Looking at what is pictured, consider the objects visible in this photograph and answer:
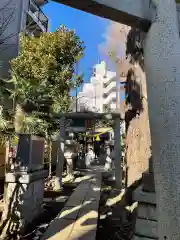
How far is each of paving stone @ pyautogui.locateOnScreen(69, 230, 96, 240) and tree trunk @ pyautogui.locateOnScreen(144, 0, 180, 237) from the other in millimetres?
2588

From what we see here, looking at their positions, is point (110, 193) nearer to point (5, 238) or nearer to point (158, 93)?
point (5, 238)

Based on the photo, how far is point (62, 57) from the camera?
13250 millimetres

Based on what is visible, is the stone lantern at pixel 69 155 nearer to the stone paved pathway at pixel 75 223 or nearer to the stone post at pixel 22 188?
the stone paved pathway at pixel 75 223

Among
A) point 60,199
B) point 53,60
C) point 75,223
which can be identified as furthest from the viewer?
point 53,60

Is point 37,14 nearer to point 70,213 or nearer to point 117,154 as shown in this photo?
point 117,154

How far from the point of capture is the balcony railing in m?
17.5

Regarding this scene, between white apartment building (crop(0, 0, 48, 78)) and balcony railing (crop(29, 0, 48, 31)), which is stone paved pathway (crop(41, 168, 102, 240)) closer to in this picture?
white apartment building (crop(0, 0, 48, 78))

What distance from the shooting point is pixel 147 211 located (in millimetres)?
2088

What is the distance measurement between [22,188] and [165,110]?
415 cm

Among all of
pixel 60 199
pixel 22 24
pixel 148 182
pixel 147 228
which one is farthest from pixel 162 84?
pixel 22 24

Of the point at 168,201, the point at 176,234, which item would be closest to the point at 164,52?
the point at 168,201

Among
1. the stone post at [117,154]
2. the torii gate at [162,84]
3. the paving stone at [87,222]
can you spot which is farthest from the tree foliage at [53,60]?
the torii gate at [162,84]

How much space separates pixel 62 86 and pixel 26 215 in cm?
933

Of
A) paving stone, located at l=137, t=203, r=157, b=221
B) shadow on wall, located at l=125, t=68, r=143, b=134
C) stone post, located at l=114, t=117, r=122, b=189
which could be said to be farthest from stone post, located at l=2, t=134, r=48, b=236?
stone post, located at l=114, t=117, r=122, b=189
